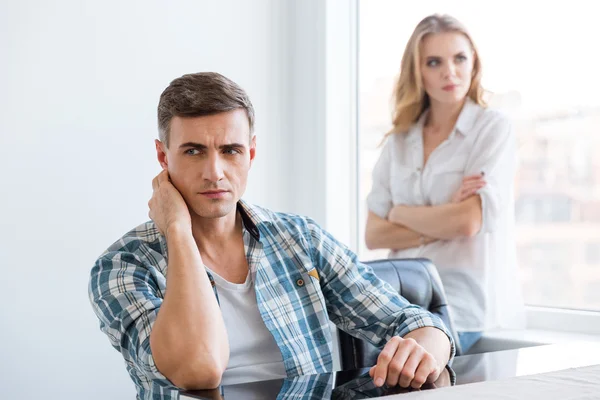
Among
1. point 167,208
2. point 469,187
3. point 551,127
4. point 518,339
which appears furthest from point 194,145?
point 551,127

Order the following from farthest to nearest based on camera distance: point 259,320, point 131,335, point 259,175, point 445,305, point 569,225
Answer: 1. point 259,175
2. point 569,225
3. point 445,305
4. point 259,320
5. point 131,335

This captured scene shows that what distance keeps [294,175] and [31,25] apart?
4.20 ft

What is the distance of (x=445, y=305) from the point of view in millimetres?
1922

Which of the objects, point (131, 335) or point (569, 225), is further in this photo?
point (569, 225)

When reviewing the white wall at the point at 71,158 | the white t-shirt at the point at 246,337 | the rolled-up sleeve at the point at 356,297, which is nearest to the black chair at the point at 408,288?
the rolled-up sleeve at the point at 356,297

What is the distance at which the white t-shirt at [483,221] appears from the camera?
2.42 metres

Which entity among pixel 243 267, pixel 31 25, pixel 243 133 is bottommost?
Answer: pixel 243 267

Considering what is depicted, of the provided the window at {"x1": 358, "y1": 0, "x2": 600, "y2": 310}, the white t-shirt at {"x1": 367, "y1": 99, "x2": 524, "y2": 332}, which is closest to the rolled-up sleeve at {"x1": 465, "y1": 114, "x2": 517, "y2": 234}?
the white t-shirt at {"x1": 367, "y1": 99, "x2": 524, "y2": 332}

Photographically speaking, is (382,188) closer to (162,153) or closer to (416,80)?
(416,80)

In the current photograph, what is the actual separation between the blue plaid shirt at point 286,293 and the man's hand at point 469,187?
0.73 meters

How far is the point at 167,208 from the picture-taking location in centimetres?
165

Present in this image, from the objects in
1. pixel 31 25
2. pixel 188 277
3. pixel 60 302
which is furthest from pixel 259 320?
pixel 31 25

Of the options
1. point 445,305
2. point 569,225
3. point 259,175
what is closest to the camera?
point 445,305

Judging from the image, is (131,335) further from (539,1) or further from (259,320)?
(539,1)
